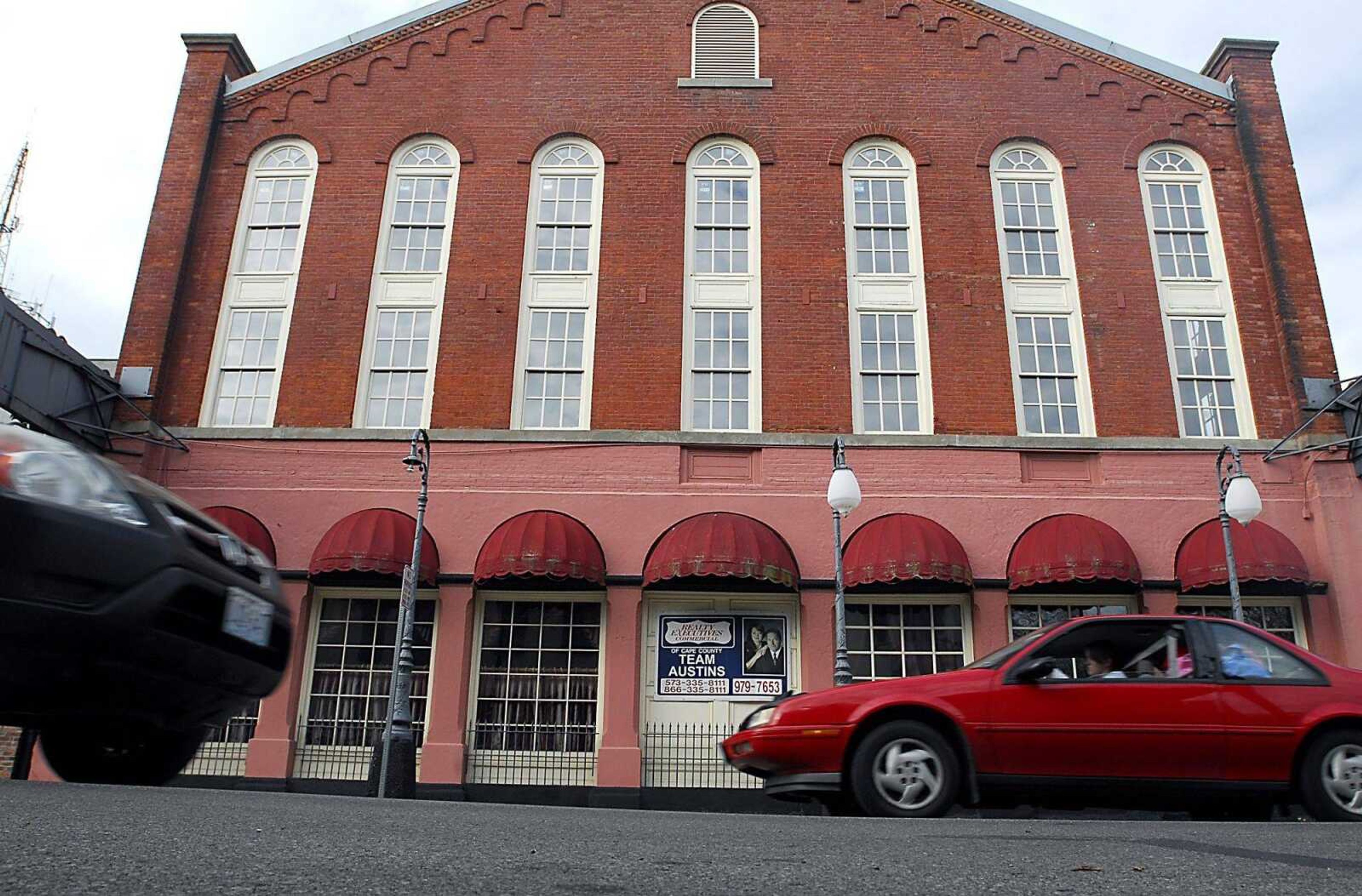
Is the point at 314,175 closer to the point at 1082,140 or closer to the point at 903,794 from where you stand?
the point at 1082,140

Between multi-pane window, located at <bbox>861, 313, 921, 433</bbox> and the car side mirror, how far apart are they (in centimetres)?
1090

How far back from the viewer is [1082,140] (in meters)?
20.6

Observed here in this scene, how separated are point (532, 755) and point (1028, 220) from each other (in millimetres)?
13324

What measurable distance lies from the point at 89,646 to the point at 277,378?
54.0 ft

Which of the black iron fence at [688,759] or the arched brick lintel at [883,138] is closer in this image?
the black iron fence at [688,759]

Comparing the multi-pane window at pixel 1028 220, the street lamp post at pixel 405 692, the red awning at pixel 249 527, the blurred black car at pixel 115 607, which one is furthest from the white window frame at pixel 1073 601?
the blurred black car at pixel 115 607

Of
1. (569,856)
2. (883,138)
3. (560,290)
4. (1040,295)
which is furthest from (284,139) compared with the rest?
(569,856)

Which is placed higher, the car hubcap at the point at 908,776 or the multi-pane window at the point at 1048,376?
the multi-pane window at the point at 1048,376

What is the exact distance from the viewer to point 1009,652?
26.5 feet

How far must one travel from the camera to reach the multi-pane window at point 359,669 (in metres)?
16.9

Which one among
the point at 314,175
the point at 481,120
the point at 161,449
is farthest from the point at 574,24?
the point at 161,449

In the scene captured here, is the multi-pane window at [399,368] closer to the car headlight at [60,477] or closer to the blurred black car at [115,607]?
the blurred black car at [115,607]

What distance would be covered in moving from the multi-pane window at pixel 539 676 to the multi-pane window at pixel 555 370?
3384 millimetres

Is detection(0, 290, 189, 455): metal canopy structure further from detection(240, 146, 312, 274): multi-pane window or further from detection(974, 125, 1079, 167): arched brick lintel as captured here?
detection(974, 125, 1079, 167): arched brick lintel
